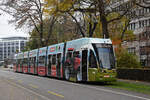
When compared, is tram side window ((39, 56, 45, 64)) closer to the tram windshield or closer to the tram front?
the tram front

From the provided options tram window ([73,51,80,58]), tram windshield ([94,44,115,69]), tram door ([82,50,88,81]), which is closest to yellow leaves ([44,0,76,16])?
tram window ([73,51,80,58])

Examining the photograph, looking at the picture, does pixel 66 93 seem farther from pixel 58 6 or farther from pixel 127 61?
pixel 127 61

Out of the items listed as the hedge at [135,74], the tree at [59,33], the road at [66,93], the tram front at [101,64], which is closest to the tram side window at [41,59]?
the tree at [59,33]

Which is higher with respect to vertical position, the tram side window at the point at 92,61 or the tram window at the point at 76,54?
the tram window at the point at 76,54

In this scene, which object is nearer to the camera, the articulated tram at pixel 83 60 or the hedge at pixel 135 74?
the articulated tram at pixel 83 60

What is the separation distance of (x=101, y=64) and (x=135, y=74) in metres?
6.73

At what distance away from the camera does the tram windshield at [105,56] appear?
61.0 feet

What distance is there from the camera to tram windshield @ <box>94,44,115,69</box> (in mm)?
18591

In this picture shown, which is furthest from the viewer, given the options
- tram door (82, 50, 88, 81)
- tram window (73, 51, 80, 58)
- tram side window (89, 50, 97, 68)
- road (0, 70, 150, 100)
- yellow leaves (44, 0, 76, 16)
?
yellow leaves (44, 0, 76, 16)

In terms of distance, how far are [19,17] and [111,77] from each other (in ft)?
70.5

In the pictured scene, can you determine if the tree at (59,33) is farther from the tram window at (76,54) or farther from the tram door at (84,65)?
the tram door at (84,65)

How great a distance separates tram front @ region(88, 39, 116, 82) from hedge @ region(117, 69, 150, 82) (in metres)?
4.72

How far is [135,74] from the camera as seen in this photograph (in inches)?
942

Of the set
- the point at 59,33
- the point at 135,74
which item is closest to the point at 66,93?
the point at 135,74
